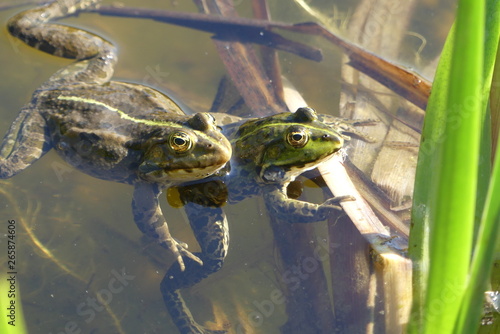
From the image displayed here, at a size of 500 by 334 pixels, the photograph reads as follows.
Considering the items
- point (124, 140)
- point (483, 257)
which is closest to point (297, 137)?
point (124, 140)

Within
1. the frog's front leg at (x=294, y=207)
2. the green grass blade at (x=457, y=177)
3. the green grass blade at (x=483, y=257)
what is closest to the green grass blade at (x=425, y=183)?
the green grass blade at (x=483, y=257)

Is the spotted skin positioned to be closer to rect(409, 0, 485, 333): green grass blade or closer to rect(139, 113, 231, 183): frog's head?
rect(139, 113, 231, 183): frog's head

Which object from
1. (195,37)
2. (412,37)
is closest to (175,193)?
(195,37)

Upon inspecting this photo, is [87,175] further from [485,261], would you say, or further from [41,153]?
[485,261]

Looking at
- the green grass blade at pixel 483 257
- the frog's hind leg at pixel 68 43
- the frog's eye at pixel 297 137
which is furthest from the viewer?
the frog's hind leg at pixel 68 43

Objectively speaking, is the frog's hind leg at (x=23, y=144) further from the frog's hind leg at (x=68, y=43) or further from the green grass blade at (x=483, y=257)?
the green grass blade at (x=483, y=257)

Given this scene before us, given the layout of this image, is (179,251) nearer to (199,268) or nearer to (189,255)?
(189,255)

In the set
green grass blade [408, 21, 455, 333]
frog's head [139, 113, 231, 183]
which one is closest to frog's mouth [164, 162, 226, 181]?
frog's head [139, 113, 231, 183]
